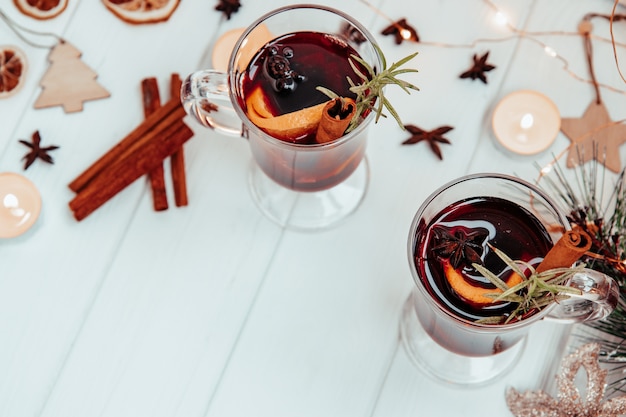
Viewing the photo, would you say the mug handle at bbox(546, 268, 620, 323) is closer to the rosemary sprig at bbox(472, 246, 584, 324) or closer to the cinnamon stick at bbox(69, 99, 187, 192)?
the rosemary sprig at bbox(472, 246, 584, 324)

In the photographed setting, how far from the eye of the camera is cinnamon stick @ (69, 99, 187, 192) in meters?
1.35

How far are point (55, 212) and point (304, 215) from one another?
46 cm

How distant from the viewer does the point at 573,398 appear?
1236 mm

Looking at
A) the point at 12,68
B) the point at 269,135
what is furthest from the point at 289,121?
the point at 12,68

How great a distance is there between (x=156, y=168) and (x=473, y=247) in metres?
0.61

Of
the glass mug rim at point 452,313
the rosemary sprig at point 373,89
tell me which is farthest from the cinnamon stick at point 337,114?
the glass mug rim at point 452,313

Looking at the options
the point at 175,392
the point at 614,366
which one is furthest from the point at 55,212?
the point at 614,366

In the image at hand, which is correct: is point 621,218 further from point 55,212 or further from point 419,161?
point 55,212

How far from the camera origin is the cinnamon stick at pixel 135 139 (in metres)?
1.35

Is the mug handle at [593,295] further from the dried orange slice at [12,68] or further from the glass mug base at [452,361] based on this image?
the dried orange slice at [12,68]

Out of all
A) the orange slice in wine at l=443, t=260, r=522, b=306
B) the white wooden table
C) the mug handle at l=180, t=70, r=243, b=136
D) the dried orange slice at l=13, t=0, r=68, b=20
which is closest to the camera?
the orange slice in wine at l=443, t=260, r=522, b=306

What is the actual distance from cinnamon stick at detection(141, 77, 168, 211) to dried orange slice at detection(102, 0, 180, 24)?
0.39 ft

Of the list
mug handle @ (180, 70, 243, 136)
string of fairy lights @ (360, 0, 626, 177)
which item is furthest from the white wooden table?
mug handle @ (180, 70, 243, 136)

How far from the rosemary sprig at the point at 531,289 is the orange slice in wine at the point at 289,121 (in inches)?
11.9
